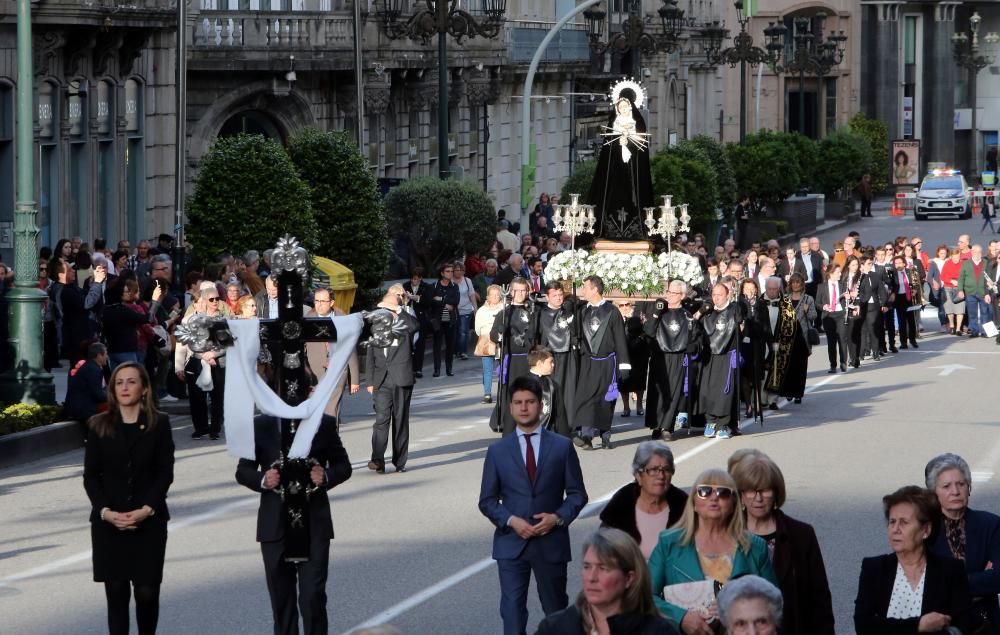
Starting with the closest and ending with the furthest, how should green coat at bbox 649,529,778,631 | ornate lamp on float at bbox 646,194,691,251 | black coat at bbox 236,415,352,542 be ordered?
1. green coat at bbox 649,529,778,631
2. black coat at bbox 236,415,352,542
3. ornate lamp on float at bbox 646,194,691,251

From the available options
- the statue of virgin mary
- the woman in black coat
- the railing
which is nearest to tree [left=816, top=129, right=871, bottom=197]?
the railing

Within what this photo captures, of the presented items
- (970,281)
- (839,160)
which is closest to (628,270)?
(970,281)

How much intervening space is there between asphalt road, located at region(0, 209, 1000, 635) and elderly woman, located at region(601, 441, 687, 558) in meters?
2.47

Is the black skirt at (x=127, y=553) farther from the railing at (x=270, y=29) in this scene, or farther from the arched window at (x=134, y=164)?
the railing at (x=270, y=29)

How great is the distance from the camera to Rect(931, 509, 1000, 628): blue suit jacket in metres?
9.52

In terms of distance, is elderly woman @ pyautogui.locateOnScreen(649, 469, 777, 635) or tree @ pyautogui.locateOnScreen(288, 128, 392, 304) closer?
elderly woman @ pyautogui.locateOnScreen(649, 469, 777, 635)

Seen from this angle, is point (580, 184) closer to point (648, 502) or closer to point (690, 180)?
point (690, 180)

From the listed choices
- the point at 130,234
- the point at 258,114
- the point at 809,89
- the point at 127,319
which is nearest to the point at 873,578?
the point at 127,319

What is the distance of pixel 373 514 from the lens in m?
16.3

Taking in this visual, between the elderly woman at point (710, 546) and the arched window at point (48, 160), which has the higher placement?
the arched window at point (48, 160)

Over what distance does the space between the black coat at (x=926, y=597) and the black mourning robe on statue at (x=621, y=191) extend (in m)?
17.7

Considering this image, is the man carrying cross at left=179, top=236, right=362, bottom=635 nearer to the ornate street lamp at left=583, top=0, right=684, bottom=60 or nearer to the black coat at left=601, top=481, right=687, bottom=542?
the black coat at left=601, top=481, right=687, bottom=542

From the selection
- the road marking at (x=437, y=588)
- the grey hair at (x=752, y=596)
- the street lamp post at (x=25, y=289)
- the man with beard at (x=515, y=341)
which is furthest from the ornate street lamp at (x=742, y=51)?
the grey hair at (x=752, y=596)

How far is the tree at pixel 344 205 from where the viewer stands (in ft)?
101
